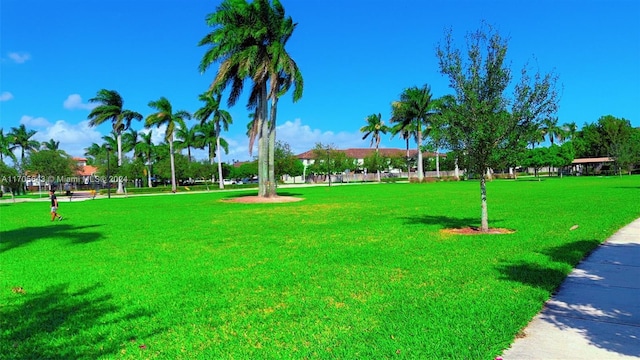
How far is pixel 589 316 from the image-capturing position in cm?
473

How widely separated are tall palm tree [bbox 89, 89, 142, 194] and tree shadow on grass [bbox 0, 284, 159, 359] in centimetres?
5108

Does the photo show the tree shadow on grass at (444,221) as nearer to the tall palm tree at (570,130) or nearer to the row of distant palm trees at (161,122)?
the row of distant palm trees at (161,122)

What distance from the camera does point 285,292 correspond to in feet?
20.2

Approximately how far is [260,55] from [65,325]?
25650 millimetres

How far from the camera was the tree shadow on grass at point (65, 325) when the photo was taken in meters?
4.28

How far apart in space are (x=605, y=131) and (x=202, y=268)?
11211 cm

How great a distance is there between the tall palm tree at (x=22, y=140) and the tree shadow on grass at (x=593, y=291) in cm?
9451

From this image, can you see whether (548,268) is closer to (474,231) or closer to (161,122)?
(474,231)

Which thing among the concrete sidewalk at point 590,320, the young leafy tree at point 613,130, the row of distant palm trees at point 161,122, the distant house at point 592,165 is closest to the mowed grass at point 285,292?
the concrete sidewalk at point 590,320

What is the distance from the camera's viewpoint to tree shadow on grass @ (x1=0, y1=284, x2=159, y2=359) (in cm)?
428

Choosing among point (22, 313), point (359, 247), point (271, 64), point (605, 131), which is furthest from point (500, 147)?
point (605, 131)

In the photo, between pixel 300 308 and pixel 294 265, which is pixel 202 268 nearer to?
pixel 294 265

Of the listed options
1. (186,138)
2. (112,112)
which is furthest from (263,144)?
(186,138)

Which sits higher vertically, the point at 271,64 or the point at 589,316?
the point at 271,64
